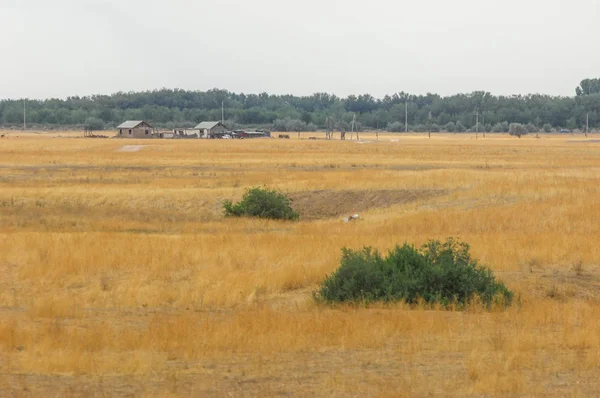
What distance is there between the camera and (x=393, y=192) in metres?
41.6

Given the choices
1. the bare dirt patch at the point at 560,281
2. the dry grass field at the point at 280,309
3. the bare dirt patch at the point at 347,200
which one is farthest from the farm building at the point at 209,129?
the bare dirt patch at the point at 560,281

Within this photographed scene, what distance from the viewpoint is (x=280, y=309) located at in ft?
51.9

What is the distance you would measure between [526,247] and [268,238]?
Result: 7.52 m

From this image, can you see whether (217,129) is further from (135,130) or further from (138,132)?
(135,130)

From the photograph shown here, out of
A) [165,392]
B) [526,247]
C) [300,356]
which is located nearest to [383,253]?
[526,247]

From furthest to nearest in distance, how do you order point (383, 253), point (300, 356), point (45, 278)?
point (383, 253), point (45, 278), point (300, 356)

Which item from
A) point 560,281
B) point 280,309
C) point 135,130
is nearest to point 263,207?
point 560,281

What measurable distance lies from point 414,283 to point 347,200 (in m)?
24.7

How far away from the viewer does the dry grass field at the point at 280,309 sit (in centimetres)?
1090

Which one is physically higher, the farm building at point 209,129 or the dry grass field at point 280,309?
the farm building at point 209,129

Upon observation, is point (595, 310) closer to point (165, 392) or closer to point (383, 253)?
point (383, 253)

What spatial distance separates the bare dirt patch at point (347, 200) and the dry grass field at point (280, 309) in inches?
19.0

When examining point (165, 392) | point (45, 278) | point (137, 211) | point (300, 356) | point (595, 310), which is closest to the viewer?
point (165, 392)

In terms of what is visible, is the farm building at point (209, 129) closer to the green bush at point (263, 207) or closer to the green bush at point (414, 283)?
the green bush at point (263, 207)
